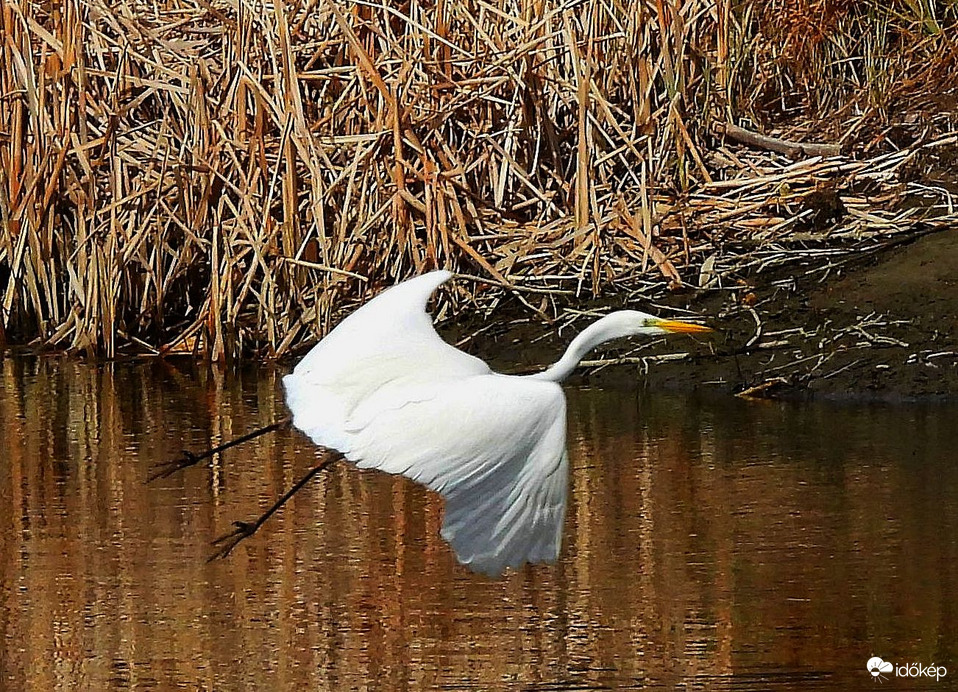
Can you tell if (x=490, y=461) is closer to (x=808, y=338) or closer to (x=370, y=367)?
(x=370, y=367)

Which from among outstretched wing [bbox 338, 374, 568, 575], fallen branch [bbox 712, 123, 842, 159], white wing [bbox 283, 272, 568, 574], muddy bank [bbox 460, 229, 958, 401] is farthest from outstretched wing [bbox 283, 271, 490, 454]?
fallen branch [bbox 712, 123, 842, 159]

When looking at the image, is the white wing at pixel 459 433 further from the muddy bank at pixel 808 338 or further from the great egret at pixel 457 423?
the muddy bank at pixel 808 338

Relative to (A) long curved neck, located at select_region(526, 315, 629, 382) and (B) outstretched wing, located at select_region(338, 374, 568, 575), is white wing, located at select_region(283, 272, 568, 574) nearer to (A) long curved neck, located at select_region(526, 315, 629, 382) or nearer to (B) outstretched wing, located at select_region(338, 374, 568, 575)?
(B) outstretched wing, located at select_region(338, 374, 568, 575)

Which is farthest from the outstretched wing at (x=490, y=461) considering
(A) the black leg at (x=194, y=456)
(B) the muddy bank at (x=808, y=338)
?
(B) the muddy bank at (x=808, y=338)

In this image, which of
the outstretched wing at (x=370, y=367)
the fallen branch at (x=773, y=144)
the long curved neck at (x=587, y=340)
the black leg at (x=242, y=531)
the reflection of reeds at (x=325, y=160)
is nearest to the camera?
the outstretched wing at (x=370, y=367)

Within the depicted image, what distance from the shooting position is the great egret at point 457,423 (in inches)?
147

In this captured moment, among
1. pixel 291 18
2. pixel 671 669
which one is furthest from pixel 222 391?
pixel 671 669

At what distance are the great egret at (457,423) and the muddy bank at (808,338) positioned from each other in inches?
99.8

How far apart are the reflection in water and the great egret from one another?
0.28 metres

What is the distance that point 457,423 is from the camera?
389cm

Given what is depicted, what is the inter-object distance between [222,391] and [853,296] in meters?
2.48

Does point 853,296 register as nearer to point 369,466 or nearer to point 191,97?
point 191,97

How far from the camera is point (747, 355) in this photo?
7.14 metres

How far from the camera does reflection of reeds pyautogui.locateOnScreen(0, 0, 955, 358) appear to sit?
25.4 feet
